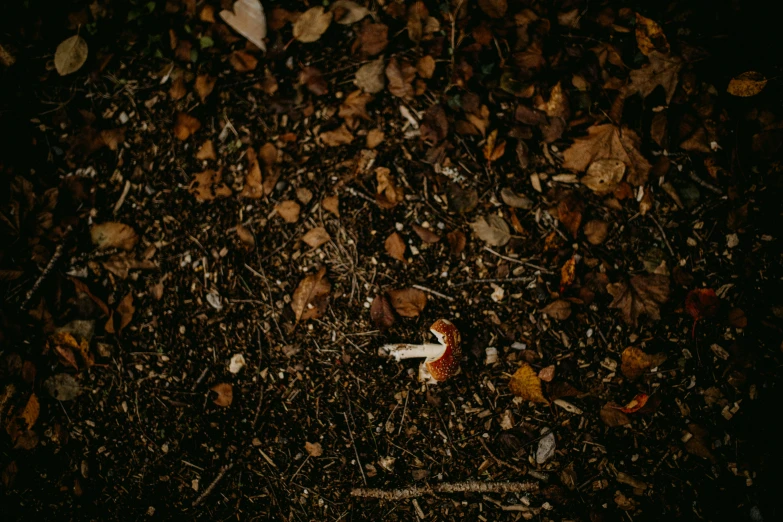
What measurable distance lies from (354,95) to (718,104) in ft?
6.96

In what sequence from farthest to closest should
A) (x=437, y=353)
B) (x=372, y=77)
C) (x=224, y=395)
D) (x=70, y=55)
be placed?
(x=70, y=55)
(x=372, y=77)
(x=224, y=395)
(x=437, y=353)

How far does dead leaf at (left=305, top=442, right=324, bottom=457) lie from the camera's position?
2250mm

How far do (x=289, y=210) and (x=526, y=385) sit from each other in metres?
1.71

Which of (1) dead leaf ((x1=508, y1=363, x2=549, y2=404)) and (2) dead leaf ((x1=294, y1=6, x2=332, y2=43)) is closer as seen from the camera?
(1) dead leaf ((x1=508, y1=363, x2=549, y2=404))

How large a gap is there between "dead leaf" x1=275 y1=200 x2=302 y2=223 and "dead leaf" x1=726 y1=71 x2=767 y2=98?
102 inches

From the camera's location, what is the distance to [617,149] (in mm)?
2277

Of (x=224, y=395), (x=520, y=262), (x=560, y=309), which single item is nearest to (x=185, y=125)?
(x=224, y=395)

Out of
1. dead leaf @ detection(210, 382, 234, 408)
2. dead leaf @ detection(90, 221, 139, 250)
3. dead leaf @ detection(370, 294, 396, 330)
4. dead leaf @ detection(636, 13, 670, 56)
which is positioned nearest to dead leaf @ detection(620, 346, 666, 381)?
dead leaf @ detection(370, 294, 396, 330)

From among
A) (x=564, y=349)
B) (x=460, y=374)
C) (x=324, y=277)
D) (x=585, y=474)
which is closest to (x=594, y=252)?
(x=564, y=349)

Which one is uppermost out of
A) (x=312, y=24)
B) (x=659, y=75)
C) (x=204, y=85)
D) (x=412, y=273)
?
(x=312, y=24)

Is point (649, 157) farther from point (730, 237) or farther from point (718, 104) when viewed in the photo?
point (730, 237)

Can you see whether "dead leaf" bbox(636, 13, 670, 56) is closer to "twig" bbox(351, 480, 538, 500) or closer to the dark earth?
the dark earth

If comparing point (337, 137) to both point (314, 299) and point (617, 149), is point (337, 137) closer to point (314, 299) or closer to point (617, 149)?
point (314, 299)

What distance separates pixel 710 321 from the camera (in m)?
2.21
